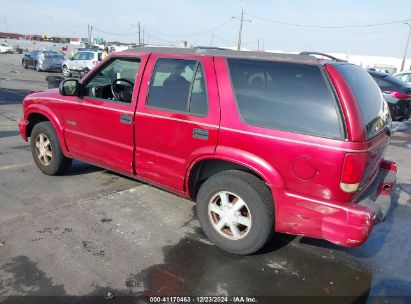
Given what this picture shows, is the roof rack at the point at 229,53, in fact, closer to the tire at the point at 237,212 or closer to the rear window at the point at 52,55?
the tire at the point at 237,212

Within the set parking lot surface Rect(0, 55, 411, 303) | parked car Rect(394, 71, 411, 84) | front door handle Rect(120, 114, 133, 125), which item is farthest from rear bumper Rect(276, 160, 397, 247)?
parked car Rect(394, 71, 411, 84)

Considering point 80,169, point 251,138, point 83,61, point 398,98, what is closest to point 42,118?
point 80,169

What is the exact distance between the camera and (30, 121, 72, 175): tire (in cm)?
499

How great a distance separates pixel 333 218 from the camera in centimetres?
293

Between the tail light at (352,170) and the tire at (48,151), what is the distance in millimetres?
3702

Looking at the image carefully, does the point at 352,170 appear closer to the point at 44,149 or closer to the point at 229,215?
the point at 229,215

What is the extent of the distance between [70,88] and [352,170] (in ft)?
11.2

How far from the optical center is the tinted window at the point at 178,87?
3.57 meters

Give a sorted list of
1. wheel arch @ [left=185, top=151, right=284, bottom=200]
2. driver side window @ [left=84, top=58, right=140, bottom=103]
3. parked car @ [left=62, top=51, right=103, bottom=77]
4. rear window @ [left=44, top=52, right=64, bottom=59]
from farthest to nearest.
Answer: rear window @ [left=44, top=52, right=64, bottom=59]
parked car @ [left=62, top=51, right=103, bottom=77]
driver side window @ [left=84, top=58, right=140, bottom=103]
wheel arch @ [left=185, top=151, right=284, bottom=200]

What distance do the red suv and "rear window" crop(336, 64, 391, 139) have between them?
0.02 m

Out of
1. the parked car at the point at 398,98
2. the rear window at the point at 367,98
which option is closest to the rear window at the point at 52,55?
the parked car at the point at 398,98

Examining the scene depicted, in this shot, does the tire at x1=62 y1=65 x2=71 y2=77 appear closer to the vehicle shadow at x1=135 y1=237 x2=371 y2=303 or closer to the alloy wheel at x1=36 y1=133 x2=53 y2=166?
the alloy wheel at x1=36 y1=133 x2=53 y2=166

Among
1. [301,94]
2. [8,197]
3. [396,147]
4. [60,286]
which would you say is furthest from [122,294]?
[396,147]

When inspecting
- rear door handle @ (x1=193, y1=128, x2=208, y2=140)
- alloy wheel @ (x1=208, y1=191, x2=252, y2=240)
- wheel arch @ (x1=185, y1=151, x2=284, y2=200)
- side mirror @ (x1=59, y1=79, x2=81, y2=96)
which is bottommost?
alloy wheel @ (x1=208, y1=191, x2=252, y2=240)
